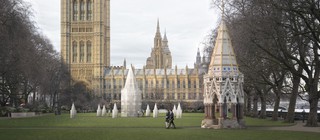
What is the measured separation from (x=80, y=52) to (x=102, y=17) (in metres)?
13.0

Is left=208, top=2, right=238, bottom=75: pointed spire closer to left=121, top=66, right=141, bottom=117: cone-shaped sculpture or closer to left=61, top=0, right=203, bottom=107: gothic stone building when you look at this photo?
left=121, top=66, right=141, bottom=117: cone-shaped sculpture

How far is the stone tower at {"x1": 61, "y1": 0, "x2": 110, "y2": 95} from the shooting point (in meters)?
152

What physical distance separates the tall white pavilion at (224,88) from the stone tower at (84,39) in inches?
4666

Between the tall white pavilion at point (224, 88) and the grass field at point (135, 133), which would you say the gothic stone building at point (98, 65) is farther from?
the grass field at point (135, 133)

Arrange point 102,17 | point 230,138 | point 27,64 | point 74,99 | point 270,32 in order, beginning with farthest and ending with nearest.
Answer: point 102,17 → point 74,99 → point 27,64 → point 270,32 → point 230,138

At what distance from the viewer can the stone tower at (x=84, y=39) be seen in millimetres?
152000

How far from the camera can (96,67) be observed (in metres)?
155

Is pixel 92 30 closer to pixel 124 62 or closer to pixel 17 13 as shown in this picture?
pixel 124 62

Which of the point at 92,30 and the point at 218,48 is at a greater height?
the point at 92,30

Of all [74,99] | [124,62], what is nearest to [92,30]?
[124,62]

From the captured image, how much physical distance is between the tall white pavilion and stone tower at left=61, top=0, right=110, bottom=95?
119 m

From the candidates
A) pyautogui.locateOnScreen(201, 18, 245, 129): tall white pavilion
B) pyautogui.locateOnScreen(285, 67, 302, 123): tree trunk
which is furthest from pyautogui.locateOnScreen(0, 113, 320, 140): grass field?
pyautogui.locateOnScreen(285, 67, 302, 123): tree trunk

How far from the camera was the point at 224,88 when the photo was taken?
34000 mm

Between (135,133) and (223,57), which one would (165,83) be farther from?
(135,133)
